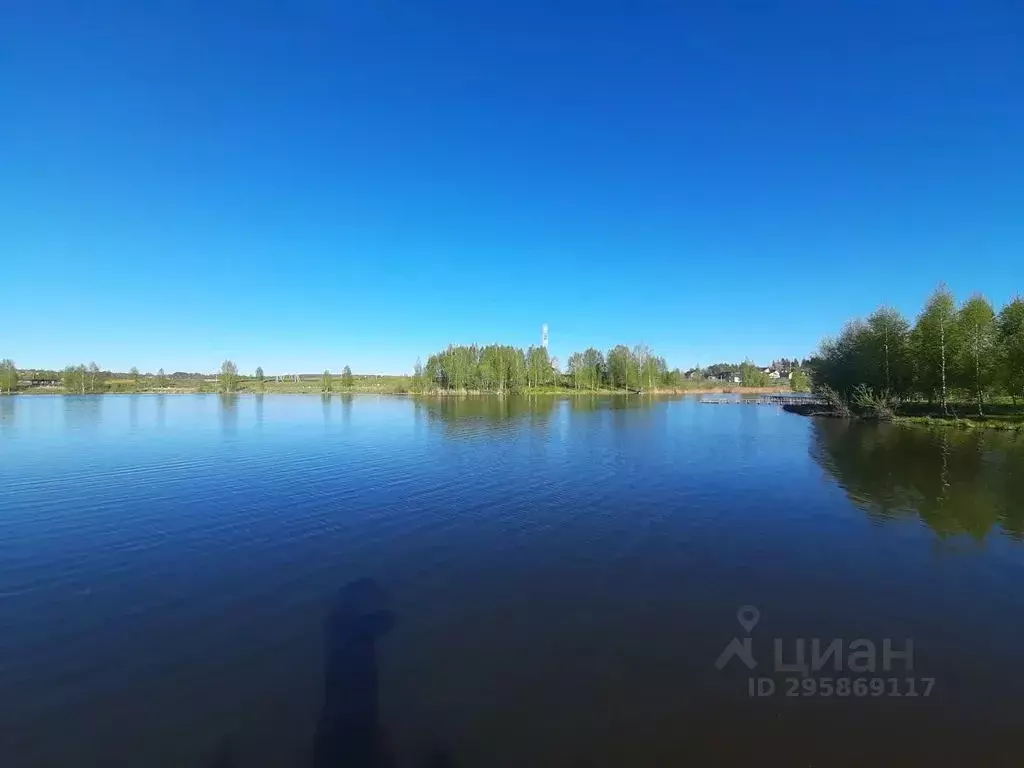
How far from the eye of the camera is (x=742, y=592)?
34.9 feet

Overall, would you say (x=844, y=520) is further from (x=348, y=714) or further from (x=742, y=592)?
(x=348, y=714)

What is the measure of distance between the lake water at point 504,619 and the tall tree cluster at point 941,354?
114 ft

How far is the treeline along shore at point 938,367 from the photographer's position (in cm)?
4506

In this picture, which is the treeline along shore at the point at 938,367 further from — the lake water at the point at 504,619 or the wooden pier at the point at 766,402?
the lake water at the point at 504,619

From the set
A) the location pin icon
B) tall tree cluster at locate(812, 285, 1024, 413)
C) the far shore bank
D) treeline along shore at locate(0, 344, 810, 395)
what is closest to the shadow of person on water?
the location pin icon

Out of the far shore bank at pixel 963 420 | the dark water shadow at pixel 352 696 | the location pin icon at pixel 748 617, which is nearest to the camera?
the dark water shadow at pixel 352 696

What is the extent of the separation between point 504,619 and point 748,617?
195 inches

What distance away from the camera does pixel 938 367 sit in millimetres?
51500

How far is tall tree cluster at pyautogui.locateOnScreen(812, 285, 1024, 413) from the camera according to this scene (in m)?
44.9

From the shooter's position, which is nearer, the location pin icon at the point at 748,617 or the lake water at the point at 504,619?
the lake water at the point at 504,619

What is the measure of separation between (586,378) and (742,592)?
13304 cm

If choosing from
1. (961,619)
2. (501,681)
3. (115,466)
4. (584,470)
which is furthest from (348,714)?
(115,466)

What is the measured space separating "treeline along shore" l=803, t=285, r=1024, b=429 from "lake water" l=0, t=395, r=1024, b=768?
114 feet

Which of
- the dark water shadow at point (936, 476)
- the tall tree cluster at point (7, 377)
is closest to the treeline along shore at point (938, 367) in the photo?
the dark water shadow at point (936, 476)
